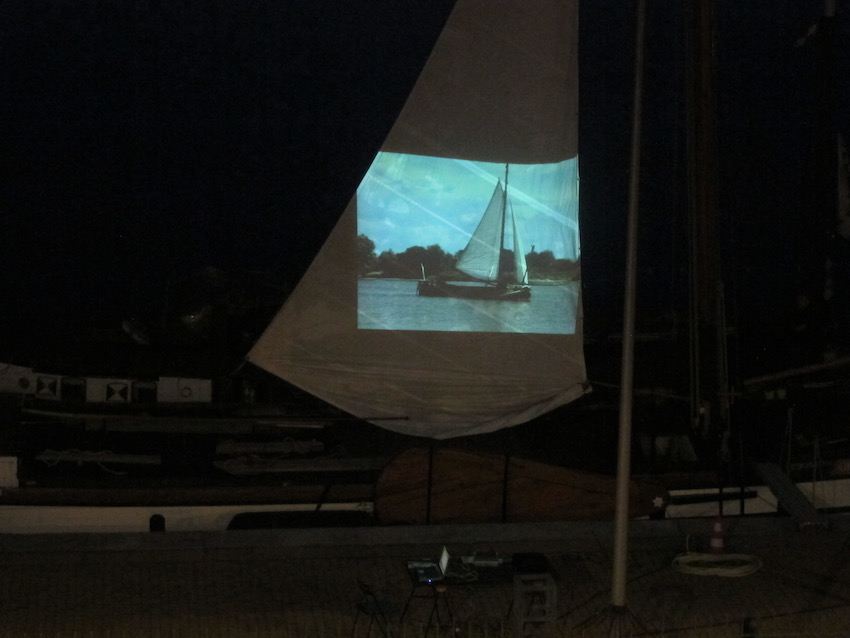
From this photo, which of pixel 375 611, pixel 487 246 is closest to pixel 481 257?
pixel 487 246

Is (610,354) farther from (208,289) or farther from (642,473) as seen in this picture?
(208,289)

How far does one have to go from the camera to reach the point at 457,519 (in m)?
5.62

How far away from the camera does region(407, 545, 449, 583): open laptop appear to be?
409cm

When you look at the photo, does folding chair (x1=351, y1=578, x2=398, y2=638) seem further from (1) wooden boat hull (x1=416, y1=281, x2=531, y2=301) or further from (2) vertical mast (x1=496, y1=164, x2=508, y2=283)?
(2) vertical mast (x1=496, y1=164, x2=508, y2=283)

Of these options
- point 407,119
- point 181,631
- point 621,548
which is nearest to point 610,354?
point 407,119

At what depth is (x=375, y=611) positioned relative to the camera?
12.9 ft

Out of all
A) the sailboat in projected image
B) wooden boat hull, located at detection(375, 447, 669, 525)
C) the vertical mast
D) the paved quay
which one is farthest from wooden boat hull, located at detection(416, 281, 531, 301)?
the paved quay

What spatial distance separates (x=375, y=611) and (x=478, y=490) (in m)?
1.80

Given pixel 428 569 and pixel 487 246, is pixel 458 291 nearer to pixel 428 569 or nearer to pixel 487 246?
pixel 487 246

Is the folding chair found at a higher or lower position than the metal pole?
lower

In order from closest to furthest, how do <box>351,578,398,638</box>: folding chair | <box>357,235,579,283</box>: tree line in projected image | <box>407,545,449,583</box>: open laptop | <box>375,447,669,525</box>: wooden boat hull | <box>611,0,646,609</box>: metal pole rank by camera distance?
<box>611,0,646,609</box>: metal pole < <box>351,578,398,638</box>: folding chair < <box>407,545,449,583</box>: open laptop < <box>375,447,669,525</box>: wooden boat hull < <box>357,235,579,283</box>: tree line in projected image

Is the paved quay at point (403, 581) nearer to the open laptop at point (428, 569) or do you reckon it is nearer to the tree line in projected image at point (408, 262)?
the open laptop at point (428, 569)

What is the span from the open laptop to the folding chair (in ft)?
0.57

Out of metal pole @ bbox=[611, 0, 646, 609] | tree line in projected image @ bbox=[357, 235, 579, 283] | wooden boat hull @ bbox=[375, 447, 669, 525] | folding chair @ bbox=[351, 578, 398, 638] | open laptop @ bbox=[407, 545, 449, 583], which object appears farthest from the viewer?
tree line in projected image @ bbox=[357, 235, 579, 283]
